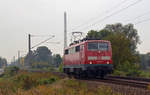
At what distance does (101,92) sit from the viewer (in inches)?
537

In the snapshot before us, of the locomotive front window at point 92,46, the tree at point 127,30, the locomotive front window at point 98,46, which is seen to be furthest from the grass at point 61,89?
the tree at point 127,30

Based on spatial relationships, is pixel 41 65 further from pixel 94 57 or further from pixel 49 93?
pixel 49 93

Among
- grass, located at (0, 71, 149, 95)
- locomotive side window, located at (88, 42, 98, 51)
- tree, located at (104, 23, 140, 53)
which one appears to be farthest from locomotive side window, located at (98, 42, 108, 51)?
tree, located at (104, 23, 140, 53)

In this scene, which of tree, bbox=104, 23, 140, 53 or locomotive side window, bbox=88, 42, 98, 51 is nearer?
locomotive side window, bbox=88, 42, 98, 51

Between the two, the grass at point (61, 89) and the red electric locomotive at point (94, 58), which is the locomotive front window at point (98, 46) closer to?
the red electric locomotive at point (94, 58)

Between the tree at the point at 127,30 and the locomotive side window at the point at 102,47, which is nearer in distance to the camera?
the locomotive side window at the point at 102,47

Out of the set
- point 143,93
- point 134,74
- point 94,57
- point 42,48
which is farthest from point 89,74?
point 42,48

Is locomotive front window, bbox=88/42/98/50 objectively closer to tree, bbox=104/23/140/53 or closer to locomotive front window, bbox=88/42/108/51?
locomotive front window, bbox=88/42/108/51

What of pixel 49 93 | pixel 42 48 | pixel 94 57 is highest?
pixel 42 48

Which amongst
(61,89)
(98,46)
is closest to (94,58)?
(98,46)

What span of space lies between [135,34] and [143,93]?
59896 mm

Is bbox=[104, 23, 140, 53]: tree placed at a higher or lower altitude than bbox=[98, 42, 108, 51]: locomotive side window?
higher

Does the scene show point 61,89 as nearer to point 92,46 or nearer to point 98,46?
point 92,46

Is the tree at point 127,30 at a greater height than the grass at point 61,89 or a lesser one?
greater
